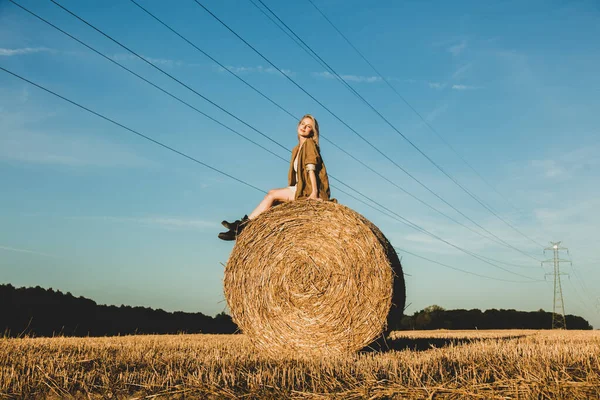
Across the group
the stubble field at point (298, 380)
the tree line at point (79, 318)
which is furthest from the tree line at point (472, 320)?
the stubble field at point (298, 380)

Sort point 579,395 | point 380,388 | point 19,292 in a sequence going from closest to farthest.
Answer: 1. point 579,395
2. point 380,388
3. point 19,292

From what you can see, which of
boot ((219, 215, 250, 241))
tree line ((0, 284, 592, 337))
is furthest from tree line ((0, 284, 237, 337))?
boot ((219, 215, 250, 241))

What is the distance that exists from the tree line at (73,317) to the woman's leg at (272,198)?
443cm

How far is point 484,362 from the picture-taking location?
3.85m

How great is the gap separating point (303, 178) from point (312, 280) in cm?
118

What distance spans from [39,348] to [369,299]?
11.1 ft

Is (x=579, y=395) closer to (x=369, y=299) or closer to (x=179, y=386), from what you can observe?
(x=179, y=386)

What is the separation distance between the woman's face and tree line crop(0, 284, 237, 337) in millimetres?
5291

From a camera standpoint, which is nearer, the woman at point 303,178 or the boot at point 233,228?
the woman at point 303,178

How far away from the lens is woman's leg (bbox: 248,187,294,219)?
20.1 feet

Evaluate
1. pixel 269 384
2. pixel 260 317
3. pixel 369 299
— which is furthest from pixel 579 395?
pixel 260 317

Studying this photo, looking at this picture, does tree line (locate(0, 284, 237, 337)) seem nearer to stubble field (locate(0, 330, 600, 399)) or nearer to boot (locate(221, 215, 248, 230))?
boot (locate(221, 215, 248, 230))

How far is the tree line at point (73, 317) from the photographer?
957 cm

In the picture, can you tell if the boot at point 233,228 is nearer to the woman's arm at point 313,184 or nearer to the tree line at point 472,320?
the woman's arm at point 313,184
